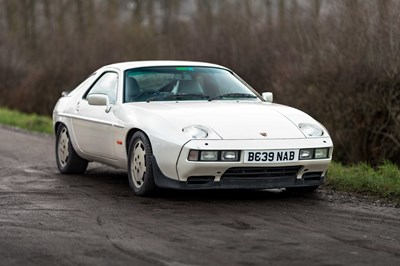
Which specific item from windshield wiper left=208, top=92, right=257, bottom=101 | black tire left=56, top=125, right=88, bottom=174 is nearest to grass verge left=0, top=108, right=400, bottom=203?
windshield wiper left=208, top=92, right=257, bottom=101

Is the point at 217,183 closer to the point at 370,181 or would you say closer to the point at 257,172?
the point at 257,172

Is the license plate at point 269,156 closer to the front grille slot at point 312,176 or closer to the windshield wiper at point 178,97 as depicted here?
the front grille slot at point 312,176

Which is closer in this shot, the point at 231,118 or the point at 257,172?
the point at 257,172

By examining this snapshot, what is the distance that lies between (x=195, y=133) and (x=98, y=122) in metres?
1.87

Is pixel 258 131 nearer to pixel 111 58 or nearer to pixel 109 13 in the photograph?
pixel 111 58

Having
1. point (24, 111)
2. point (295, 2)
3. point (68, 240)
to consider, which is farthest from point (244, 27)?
point (68, 240)

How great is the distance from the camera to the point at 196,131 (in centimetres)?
830

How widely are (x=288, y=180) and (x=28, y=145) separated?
24.9ft

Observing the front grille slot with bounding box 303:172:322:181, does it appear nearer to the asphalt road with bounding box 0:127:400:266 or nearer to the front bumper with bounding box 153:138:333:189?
the front bumper with bounding box 153:138:333:189

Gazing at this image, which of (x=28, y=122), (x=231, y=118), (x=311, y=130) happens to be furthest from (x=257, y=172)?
(x=28, y=122)

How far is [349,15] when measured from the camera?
1659cm

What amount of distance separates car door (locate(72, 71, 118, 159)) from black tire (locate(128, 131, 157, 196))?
605 mm

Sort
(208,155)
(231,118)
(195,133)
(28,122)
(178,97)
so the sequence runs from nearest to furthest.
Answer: (208,155)
(195,133)
(231,118)
(178,97)
(28,122)

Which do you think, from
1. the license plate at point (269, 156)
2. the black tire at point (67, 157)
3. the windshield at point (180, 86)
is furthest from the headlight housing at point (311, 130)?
the black tire at point (67, 157)
